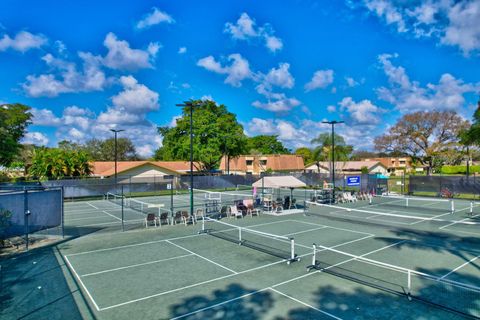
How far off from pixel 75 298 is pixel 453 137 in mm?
66964

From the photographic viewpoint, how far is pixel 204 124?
5212 cm

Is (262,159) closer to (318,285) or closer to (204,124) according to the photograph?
(204,124)

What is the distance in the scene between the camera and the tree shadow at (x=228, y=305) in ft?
27.1

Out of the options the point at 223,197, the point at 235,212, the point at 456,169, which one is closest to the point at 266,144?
the point at 456,169

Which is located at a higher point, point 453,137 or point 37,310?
point 453,137

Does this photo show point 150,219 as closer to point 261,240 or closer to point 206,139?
point 261,240

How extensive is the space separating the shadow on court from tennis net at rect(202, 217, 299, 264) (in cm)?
702

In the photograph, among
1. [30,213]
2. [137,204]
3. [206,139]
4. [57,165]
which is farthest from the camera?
[206,139]

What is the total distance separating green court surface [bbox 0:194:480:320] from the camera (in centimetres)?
856

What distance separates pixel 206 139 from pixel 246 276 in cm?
4177

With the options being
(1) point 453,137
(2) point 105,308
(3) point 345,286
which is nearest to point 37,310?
(2) point 105,308

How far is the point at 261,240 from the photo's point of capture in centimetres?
1645

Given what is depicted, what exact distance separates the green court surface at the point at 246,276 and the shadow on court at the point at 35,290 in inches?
1.4

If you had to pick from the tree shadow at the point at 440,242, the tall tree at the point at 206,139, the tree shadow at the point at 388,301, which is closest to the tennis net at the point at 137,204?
the tall tree at the point at 206,139
